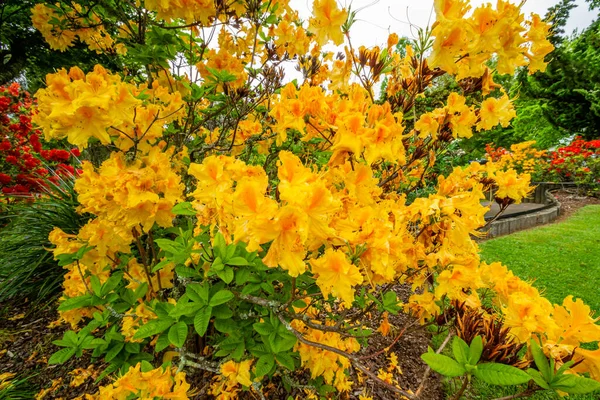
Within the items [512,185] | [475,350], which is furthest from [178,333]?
[512,185]

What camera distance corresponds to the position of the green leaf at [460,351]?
2.41ft

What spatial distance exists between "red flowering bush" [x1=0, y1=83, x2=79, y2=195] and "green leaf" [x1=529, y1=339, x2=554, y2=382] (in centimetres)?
442

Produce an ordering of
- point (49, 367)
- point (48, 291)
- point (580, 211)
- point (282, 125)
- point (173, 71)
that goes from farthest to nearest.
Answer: point (580, 211), point (48, 291), point (49, 367), point (173, 71), point (282, 125)

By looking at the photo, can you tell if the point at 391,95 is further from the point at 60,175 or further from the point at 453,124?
the point at 60,175

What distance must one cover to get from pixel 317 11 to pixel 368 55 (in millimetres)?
344

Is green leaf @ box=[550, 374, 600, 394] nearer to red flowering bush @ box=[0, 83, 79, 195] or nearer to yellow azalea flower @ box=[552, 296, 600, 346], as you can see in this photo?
yellow azalea flower @ box=[552, 296, 600, 346]

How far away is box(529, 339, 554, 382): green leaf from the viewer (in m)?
0.73

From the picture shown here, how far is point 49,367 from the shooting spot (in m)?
2.19

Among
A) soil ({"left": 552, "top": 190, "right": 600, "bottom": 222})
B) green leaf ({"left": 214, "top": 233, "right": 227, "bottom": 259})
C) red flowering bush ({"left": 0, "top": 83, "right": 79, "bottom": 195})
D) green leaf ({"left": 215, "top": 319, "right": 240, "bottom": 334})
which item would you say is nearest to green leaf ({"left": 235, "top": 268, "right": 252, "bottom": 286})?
green leaf ({"left": 214, "top": 233, "right": 227, "bottom": 259})

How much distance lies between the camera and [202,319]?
1120mm

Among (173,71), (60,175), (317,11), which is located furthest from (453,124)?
(60,175)

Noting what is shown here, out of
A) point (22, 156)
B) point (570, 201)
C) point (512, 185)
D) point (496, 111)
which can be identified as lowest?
point (570, 201)

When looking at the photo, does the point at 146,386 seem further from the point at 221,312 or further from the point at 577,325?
the point at 577,325

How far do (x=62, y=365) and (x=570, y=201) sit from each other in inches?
485
